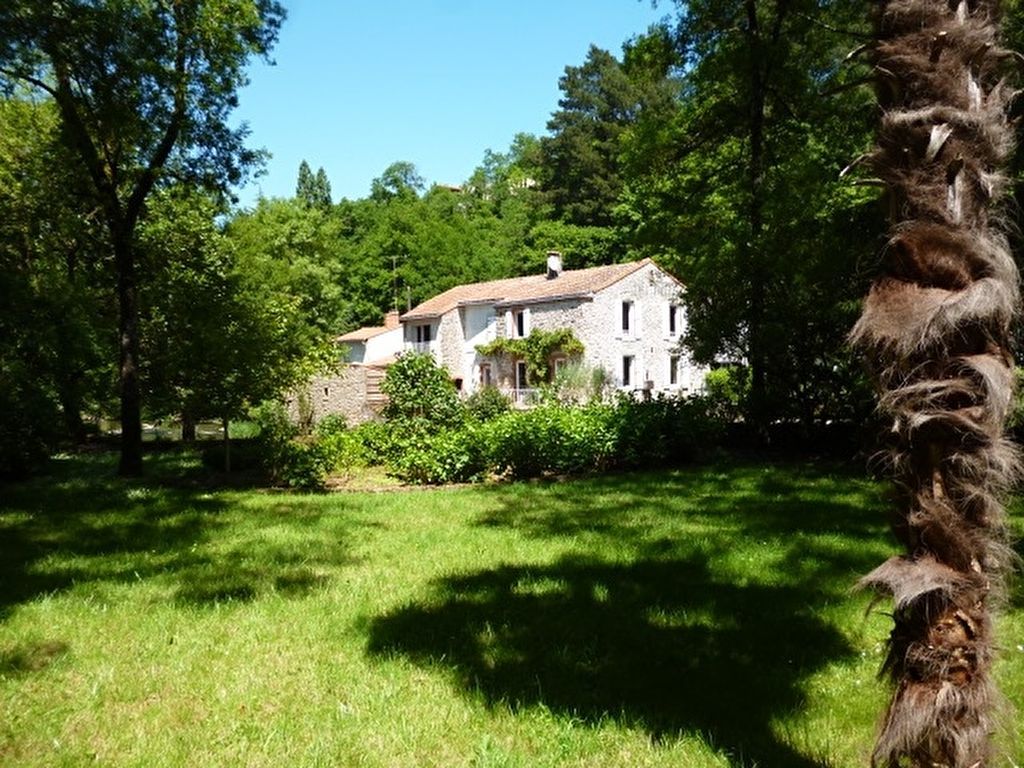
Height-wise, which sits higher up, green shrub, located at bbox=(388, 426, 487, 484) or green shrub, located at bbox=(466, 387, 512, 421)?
green shrub, located at bbox=(466, 387, 512, 421)

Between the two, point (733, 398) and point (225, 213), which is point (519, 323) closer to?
point (733, 398)

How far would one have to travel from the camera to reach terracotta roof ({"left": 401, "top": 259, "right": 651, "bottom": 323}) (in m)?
34.3

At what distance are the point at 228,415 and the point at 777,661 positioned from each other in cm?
1192

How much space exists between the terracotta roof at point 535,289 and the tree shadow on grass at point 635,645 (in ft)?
93.8

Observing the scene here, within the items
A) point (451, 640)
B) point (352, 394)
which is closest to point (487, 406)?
point (352, 394)

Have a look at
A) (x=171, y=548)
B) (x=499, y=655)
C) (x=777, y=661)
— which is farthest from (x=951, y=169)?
(x=171, y=548)

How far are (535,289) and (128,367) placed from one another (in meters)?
25.4

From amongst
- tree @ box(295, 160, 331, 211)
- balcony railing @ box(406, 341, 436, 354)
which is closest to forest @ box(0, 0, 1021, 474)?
balcony railing @ box(406, 341, 436, 354)

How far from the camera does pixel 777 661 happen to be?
4320 millimetres

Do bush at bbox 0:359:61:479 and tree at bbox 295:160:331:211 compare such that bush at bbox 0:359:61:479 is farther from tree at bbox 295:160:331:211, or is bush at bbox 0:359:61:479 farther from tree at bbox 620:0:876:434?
tree at bbox 295:160:331:211

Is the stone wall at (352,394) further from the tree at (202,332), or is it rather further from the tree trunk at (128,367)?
the tree trunk at (128,367)

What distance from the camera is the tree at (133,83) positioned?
444 inches

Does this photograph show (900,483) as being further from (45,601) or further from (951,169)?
(45,601)

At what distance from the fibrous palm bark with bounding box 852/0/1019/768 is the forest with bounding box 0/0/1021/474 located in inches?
322
